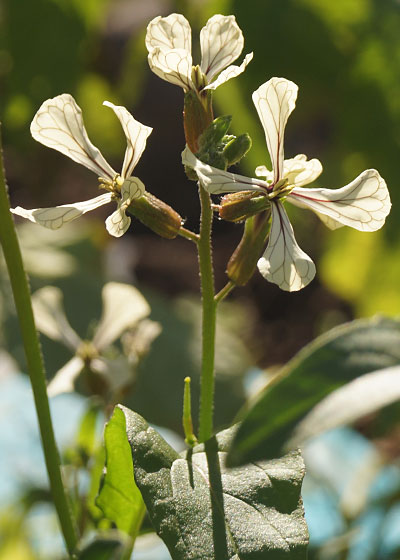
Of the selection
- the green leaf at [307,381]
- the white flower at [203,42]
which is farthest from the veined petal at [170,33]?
the green leaf at [307,381]

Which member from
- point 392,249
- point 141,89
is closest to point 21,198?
point 141,89

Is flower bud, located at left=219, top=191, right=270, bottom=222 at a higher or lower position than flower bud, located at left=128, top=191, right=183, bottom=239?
lower

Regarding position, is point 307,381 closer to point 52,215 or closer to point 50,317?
point 52,215

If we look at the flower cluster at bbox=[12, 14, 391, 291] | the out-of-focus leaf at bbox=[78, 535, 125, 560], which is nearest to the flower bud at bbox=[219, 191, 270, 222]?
the flower cluster at bbox=[12, 14, 391, 291]

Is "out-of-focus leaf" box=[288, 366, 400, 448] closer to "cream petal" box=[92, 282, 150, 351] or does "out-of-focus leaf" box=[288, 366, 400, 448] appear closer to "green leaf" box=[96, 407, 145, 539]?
"green leaf" box=[96, 407, 145, 539]

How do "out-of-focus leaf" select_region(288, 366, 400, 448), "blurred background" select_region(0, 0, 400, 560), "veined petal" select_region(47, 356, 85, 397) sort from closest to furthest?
"out-of-focus leaf" select_region(288, 366, 400, 448) → "veined petal" select_region(47, 356, 85, 397) → "blurred background" select_region(0, 0, 400, 560)

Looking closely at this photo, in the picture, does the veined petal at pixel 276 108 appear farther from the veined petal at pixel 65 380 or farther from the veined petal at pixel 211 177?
the veined petal at pixel 65 380
